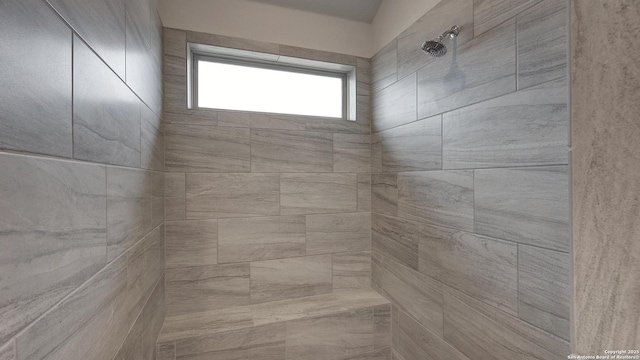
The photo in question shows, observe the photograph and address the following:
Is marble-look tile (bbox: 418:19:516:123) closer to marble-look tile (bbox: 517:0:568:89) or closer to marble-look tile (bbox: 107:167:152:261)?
marble-look tile (bbox: 517:0:568:89)

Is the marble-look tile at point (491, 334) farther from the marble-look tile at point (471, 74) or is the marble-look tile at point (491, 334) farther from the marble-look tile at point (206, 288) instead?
the marble-look tile at point (206, 288)

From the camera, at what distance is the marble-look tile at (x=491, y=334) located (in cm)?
77

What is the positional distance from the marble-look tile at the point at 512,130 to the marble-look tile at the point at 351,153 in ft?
2.08

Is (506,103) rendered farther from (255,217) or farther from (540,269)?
(255,217)

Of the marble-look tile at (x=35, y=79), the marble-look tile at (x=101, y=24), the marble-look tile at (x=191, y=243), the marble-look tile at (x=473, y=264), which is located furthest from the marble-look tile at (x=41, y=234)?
the marble-look tile at (x=473, y=264)

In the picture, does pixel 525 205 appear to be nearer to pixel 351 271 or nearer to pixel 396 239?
pixel 396 239

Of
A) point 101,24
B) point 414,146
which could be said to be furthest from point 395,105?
point 101,24

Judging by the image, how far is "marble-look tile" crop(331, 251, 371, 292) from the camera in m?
1.65

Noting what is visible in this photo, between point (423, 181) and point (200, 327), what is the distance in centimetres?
134

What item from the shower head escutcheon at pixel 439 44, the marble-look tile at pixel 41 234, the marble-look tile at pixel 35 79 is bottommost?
the marble-look tile at pixel 41 234

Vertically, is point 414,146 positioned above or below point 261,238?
above

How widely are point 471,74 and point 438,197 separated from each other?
0.53m

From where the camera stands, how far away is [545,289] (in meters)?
0.77

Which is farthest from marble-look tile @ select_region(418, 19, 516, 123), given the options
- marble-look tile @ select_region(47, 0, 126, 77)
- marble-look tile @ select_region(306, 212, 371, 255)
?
marble-look tile @ select_region(47, 0, 126, 77)
